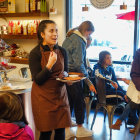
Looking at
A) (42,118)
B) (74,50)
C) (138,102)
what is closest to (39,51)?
(42,118)

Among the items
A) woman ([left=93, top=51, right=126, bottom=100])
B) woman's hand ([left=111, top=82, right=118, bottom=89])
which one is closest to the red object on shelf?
woman ([left=93, top=51, right=126, bottom=100])

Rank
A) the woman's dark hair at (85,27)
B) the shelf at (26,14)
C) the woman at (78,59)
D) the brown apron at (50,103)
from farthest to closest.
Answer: the shelf at (26,14), the woman's dark hair at (85,27), the woman at (78,59), the brown apron at (50,103)

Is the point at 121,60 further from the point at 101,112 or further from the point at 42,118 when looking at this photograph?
the point at 42,118

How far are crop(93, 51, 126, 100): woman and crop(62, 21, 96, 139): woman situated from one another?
254 millimetres

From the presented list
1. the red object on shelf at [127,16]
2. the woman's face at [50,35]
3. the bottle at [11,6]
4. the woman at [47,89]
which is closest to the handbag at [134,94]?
the woman at [47,89]

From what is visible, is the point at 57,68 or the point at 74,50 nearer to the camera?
the point at 57,68

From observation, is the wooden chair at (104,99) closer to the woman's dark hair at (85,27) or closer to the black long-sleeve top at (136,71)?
the black long-sleeve top at (136,71)

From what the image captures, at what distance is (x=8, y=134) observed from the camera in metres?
1.74

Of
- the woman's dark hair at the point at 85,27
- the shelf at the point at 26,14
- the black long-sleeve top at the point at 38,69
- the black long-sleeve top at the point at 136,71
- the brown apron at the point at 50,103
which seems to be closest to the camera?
the black long-sleeve top at the point at 38,69

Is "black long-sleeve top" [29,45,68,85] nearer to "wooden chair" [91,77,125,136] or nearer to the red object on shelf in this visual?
"wooden chair" [91,77,125,136]

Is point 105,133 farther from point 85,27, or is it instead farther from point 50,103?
point 50,103

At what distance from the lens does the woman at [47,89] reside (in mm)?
2381

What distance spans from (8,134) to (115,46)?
3.57m

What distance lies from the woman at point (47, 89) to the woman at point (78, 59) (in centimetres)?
98
